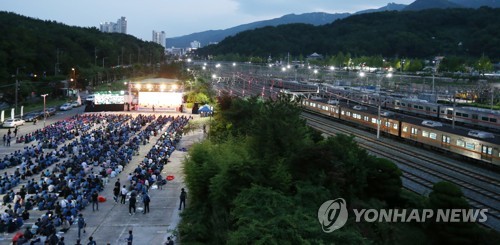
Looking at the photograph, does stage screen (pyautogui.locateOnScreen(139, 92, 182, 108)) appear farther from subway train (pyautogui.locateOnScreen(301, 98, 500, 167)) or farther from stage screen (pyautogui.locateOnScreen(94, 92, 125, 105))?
subway train (pyautogui.locateOnScreen(301, 98, 500, 167))

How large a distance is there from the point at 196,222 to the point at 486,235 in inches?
426

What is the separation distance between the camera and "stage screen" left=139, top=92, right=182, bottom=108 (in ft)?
208

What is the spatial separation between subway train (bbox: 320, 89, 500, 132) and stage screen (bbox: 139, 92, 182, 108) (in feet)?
82.5

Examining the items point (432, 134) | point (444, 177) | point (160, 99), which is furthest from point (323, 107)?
point (444, 177)

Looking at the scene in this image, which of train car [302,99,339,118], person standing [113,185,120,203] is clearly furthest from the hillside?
person standing [113,185,120,203]

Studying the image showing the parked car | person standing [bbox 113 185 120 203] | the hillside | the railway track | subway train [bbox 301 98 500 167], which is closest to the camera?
person standing [bbox 113 185 120 203]

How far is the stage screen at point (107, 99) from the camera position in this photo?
205 ft

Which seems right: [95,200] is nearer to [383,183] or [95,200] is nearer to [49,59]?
[383,183]

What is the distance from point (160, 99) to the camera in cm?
6372

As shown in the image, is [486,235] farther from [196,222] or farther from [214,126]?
[214,126]

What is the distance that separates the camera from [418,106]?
55.5 m

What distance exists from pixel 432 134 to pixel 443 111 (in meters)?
16.2

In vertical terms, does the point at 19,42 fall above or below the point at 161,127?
above

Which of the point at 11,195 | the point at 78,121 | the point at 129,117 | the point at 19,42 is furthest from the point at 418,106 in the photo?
the point at 19,42
